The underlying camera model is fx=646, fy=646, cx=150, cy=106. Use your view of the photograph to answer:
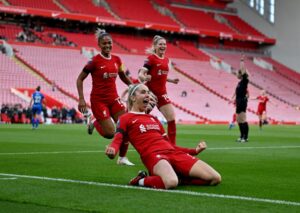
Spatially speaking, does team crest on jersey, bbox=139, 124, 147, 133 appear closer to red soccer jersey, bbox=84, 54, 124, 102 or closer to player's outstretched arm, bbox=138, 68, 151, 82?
red soccer jersey, bbox=84, 54, 124, 102

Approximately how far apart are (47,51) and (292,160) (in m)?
40.8

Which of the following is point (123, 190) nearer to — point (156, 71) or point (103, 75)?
point (103, 75)

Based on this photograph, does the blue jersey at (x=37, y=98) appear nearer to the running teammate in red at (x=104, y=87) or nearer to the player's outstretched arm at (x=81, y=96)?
the running teammate in red at (x=104, y=87)

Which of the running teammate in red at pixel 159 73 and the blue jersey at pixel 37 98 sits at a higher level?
the running teammate in red at pixel 159 73

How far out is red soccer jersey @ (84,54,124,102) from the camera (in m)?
11.7

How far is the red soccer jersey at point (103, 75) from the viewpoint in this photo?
11719mm

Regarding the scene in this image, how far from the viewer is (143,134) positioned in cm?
800

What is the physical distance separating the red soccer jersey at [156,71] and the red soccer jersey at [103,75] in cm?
189

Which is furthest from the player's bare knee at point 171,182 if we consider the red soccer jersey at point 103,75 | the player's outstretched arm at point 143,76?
the player's outstretched arm at point 143,76

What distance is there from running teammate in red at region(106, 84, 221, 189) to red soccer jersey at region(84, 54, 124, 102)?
357cm

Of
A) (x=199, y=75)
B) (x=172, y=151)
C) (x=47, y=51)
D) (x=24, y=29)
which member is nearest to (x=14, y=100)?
(x=47, y=51)

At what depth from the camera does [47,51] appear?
5153 centimetres

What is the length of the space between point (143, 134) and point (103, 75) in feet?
12.9

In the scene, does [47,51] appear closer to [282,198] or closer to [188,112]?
[188,112]
